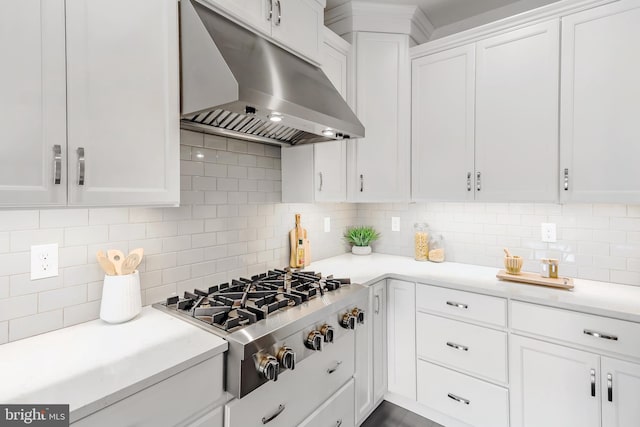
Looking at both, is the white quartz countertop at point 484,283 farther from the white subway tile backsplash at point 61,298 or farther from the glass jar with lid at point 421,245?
the white subway tile backsplash at point 61,298

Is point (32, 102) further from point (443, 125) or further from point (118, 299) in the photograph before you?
point (443, 125)

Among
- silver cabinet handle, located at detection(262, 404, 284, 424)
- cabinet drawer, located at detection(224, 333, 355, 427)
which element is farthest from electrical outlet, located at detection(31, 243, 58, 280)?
silver cabinet handle, located at detection(262, 404, 284, 424)

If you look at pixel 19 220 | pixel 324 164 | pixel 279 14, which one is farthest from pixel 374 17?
pixel 19 220

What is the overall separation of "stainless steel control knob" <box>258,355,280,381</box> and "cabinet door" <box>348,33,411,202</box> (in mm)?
1410

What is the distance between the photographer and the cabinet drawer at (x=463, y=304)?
1.84 m

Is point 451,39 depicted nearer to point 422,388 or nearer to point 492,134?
point 492,134

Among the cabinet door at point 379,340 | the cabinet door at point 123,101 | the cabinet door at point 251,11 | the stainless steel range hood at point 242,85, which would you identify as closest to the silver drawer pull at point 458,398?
the cabinet door at point 379,340

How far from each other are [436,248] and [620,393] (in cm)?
132

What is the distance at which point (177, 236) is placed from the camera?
1.68 m

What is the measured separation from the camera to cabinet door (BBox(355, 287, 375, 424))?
1938 mm

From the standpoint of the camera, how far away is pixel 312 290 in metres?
1.66

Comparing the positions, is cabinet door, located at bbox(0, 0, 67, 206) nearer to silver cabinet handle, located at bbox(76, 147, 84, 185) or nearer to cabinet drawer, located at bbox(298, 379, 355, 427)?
silver cabinet handle, located at bbox(76, 147, 84, 185)

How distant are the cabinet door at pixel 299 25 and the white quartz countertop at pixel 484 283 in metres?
1.38

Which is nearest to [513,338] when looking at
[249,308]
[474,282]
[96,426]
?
[474,282]
